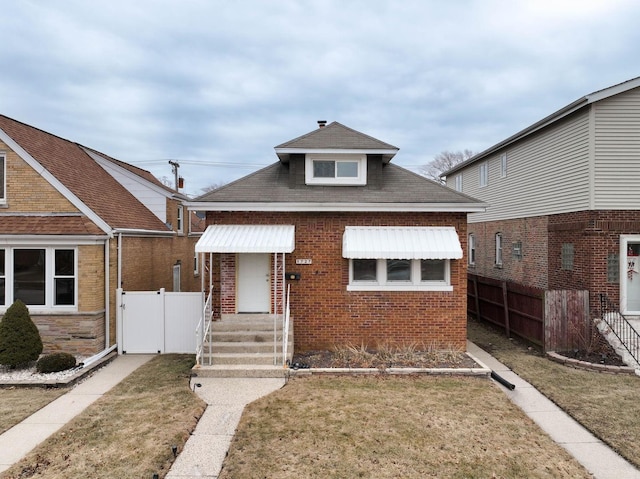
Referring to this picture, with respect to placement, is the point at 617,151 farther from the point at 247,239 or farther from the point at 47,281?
the point at 47,281

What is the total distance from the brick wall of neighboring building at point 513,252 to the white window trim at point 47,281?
15810mm

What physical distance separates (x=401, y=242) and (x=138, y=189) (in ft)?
41.6

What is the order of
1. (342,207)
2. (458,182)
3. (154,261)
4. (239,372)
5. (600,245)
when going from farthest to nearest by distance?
(458,182) < (154,261) < (600,245) < (342,207) < (239,372)

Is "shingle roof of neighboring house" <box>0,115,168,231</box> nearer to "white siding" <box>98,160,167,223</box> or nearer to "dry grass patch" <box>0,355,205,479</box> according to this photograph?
"white siding" <box>98,160,167,223</box>

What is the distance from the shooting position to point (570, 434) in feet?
21.6

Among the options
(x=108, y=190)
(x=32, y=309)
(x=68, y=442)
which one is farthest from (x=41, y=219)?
(x=68, y=442)

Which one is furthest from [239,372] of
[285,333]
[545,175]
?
[545,175]

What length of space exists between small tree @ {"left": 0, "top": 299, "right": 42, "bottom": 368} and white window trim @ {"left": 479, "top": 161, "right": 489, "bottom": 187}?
1949 centimetres

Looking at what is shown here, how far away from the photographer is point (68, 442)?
6238mm

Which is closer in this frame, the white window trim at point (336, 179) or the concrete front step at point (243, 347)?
the concrete front step at point (243, 347)

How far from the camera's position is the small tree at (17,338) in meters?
9.48

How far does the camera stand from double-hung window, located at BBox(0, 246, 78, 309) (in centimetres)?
1096

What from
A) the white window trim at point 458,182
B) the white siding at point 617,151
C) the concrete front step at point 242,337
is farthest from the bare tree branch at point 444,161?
the concrete front step at point 242,337

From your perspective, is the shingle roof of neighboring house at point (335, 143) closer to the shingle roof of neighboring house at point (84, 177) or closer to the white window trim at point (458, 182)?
the shingle roof of neighboring house at point (84, 177)
